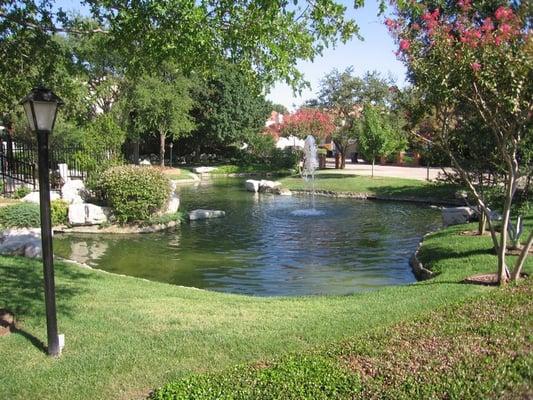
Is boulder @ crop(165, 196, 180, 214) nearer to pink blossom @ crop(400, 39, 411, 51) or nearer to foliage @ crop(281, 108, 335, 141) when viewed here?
pink blossom @ crop(400, 39, 411, 51)

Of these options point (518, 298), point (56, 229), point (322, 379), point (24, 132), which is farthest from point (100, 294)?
point (24, 132)

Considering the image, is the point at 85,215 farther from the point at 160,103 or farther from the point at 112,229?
the point at 160,103

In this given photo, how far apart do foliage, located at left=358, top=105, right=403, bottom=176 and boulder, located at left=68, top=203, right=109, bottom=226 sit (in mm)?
19535

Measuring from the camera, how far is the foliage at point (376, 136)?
106 feet

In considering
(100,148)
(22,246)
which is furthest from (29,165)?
(22,246)

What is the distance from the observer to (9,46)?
7750 millimetres

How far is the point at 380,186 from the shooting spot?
94.2ft

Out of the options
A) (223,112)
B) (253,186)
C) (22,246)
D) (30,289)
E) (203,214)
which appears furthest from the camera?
(223,112)

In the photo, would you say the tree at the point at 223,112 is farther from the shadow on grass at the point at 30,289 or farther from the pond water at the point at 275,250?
the shadow on grass at the point at 30,289

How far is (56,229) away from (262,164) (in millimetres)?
28333

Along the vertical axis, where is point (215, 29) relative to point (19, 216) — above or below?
above

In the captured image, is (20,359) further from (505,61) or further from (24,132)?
(24,132)

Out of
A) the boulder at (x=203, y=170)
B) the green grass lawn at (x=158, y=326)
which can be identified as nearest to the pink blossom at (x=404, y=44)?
the green grass lawn at (x=158, y=326)

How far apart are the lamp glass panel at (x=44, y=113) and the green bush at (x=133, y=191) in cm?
1153
